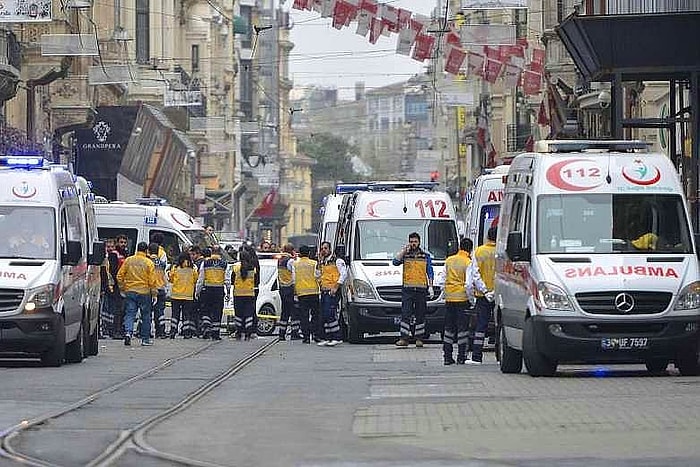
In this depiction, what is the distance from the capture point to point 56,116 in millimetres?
52938

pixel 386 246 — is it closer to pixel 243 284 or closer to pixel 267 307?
pixel 243 284

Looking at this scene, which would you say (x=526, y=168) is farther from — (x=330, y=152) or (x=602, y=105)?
(x=330, y=152)

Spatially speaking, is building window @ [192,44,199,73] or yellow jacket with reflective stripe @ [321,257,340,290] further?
building window @ [192,44,199,73]

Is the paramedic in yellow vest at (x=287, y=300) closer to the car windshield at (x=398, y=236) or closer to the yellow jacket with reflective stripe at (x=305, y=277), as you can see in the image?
the yellow jacket with reflective stripe at (x=305, y=277)

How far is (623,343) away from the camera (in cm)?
1916

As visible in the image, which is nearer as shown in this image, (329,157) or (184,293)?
(184,293)

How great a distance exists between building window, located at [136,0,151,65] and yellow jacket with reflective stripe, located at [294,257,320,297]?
42.2 metres

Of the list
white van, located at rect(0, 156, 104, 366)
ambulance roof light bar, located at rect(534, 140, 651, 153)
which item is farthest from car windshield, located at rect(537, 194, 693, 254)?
white van, located at rect(0, 156, 104, 366)

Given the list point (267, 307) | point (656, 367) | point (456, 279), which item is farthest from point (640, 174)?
point (267, 307)

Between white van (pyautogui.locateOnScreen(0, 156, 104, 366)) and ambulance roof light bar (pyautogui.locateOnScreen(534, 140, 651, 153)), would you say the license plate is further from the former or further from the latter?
white van (pyautogui.locateOnScreen(0, 156, 104, 366))

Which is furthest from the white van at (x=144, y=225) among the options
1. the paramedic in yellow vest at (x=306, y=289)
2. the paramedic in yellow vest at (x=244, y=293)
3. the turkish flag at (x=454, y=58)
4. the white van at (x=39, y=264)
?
the white van at (x=39, y=264)

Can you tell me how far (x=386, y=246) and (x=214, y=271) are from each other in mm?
3903

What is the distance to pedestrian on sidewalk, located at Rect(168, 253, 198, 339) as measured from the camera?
33.9 metres

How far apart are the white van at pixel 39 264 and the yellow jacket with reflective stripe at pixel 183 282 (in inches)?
362
